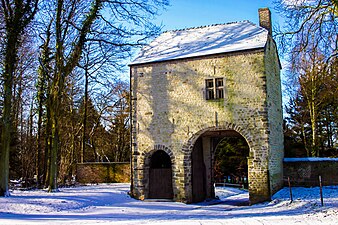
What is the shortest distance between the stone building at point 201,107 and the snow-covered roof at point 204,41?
56 mm

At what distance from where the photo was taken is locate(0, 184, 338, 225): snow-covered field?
10.6 metres

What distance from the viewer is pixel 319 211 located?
38.5ft

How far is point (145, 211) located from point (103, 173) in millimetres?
11500

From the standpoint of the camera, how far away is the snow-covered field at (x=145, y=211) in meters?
10.6

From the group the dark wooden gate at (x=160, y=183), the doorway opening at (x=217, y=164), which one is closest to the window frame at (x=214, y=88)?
the doorway opening at (x=217, y=164)

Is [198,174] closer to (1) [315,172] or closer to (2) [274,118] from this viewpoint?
(2) [274,118]

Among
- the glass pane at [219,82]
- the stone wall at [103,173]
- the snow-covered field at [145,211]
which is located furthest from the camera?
the stone wall at [103,173]

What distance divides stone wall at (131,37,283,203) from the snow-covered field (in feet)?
4.36

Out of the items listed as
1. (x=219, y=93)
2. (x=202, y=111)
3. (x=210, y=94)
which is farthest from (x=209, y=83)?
(x=202, y=111)

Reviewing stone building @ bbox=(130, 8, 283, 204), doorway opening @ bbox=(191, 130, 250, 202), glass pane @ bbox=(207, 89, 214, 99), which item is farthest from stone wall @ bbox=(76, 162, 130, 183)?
glass pane @ bbox=(207, 89, 214, 99)

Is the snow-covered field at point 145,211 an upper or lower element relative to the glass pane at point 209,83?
lower

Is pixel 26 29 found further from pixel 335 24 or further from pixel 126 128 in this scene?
pixel 126 128

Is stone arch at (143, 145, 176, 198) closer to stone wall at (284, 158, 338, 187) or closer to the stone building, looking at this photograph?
the stone building

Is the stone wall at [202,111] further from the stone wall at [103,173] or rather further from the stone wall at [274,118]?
the stone wall at [103,173]
